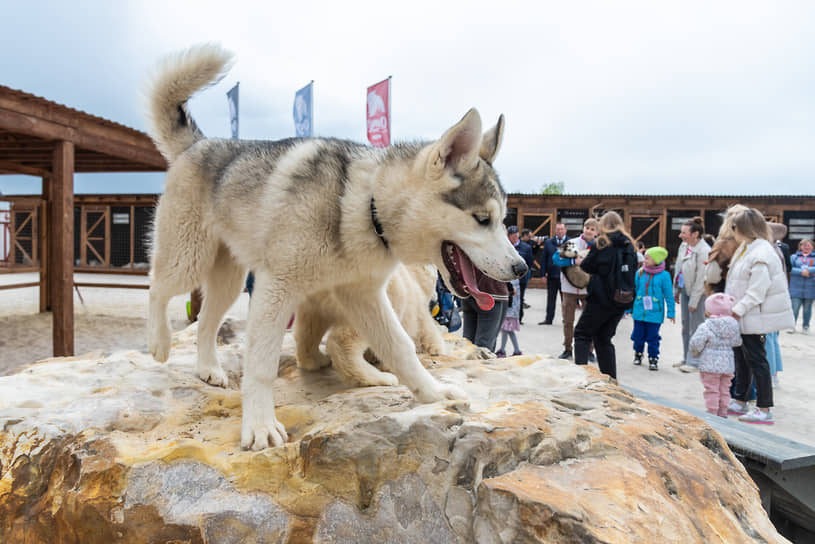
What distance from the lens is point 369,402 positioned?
210 centimetres

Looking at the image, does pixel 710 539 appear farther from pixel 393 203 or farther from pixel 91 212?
pixel 91 212

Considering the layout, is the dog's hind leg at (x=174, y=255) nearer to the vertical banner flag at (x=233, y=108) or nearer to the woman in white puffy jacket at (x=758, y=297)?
the woman in white puffy jacket at (x=758, y=297)

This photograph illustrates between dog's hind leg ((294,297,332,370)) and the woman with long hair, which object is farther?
the woman with long hair

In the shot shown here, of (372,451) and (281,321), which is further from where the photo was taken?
(281,321)

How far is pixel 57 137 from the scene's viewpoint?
5910 millimetres

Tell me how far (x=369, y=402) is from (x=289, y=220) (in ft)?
2.70

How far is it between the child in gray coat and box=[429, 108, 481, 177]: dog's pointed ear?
3457 millimetres

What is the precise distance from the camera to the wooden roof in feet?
17.6

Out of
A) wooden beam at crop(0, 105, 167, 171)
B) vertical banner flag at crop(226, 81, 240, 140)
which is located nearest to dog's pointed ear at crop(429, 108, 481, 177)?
wooden beam at crop(0, 105, 167, 171)

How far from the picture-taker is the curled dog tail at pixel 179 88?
2.57 metres

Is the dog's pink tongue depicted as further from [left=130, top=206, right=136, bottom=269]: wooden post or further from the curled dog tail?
[left=130, top=206, right=136, bottom=269]: wooden post

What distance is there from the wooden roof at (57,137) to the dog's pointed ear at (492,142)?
5550mm

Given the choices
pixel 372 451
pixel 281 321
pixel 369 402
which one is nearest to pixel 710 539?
pixel 372 451

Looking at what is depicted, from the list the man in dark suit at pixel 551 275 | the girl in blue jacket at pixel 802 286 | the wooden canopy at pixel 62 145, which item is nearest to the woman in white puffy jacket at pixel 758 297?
the man in dark suit at pixel 551 275
